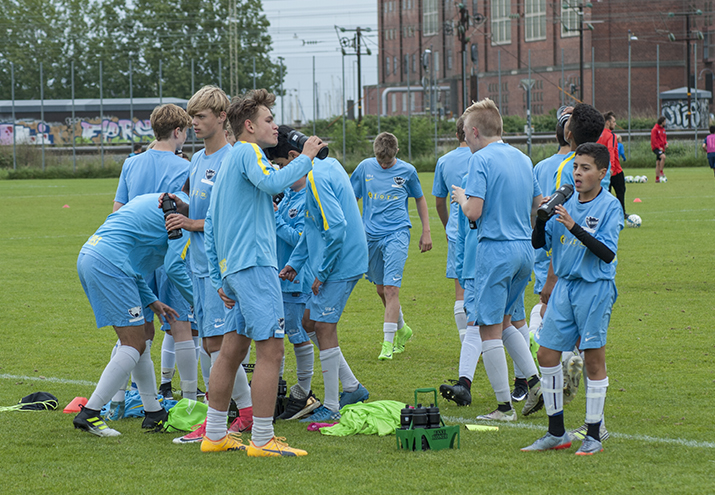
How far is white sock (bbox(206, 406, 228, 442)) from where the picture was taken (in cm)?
499

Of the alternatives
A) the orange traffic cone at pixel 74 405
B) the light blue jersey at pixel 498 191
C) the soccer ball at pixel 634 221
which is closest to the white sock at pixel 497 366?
the light blue jersey at pixel 498 191

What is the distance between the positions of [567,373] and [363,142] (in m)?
41.0

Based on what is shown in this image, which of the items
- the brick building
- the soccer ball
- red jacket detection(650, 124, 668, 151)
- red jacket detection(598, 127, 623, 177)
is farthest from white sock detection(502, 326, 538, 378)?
the brick building

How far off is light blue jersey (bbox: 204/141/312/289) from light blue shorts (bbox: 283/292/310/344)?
4.07ft

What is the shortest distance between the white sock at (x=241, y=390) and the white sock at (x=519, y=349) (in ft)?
6.22

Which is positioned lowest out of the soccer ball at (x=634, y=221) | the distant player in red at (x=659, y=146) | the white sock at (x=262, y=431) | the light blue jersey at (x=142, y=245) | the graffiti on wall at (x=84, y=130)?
the white sock at (x=262, y=431)

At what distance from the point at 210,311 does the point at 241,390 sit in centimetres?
64

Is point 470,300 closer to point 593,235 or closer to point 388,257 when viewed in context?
point 593,235

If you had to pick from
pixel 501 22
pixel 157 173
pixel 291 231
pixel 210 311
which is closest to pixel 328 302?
pixel 291 231

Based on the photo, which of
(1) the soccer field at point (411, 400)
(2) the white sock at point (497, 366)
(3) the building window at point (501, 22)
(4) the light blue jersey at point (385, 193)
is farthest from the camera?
(3) the building window at point (501, 22)

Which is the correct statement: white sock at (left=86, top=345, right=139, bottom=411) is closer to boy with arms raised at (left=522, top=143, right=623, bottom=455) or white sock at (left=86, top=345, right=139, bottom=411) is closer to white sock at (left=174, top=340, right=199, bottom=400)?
white sock at (left=174, top=340, right=199, bottom=400)

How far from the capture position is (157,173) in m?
6.31

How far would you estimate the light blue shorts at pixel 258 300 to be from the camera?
15.6 ft

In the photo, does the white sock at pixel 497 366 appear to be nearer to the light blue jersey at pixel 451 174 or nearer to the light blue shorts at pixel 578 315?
the light blue shorts at pixel 578 315
